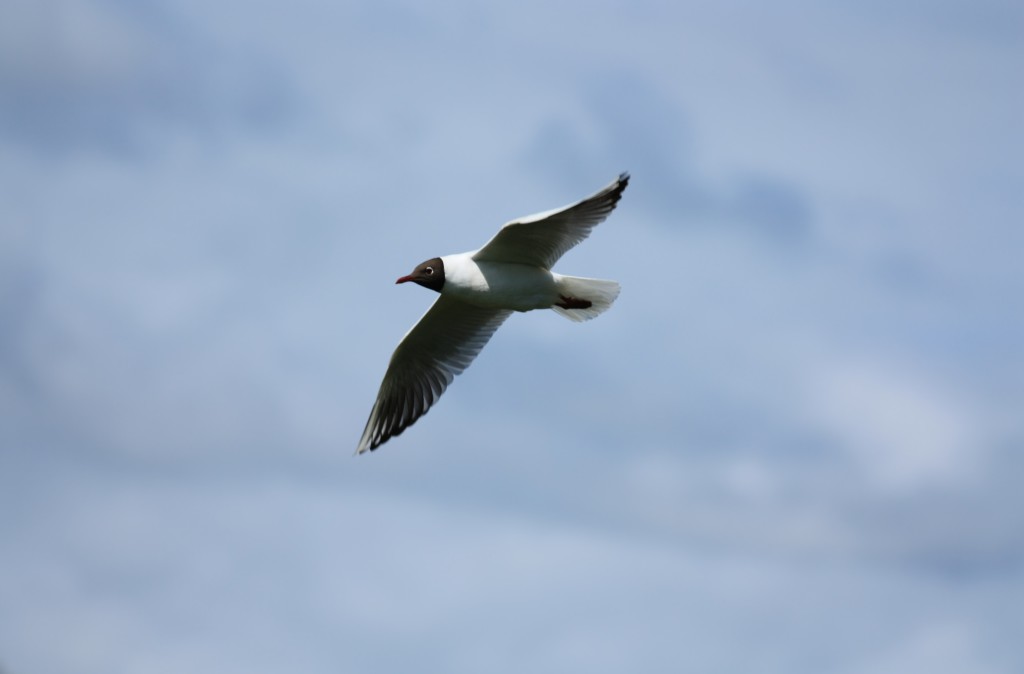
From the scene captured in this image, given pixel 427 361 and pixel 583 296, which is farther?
pixel 427 361

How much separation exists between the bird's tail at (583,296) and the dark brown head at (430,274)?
131 centimetres

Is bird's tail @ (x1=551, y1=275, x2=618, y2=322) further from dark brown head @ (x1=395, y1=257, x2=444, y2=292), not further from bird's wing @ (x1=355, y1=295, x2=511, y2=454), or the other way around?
bird's wing @ (x1=355, y1=295, x2=511, y2=454)

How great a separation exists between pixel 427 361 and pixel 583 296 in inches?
106

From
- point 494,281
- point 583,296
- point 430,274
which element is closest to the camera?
point 494,281

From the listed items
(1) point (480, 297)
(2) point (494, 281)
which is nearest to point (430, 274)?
(1) point (480, 297)

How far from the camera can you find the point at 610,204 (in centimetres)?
1784

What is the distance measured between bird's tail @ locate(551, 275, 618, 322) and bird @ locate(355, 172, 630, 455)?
1 cm

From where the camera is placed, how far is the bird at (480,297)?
18186 mm

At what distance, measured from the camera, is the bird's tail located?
19188 millimetres

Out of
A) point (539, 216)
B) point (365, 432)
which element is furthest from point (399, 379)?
point (539, 216)

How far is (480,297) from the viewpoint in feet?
62.2

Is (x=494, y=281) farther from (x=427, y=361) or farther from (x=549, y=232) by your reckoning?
(x=427, y=361)

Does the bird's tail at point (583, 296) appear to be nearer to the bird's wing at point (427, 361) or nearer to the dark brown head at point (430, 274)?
the dark brown head at point (430, 274)

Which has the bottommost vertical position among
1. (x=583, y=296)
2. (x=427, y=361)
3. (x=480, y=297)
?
(x=480, y=297)
